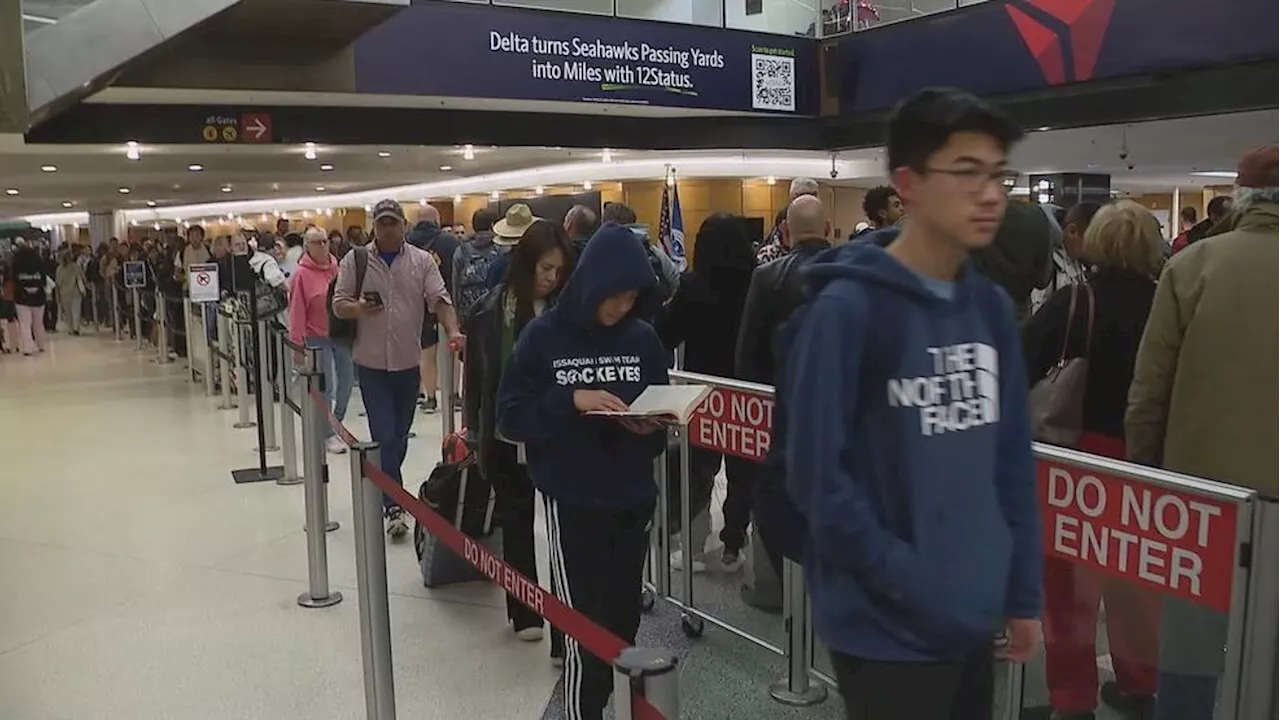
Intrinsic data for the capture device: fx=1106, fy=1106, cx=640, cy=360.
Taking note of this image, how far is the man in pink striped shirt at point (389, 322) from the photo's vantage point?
5582 mm

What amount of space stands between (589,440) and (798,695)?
53.6 inches

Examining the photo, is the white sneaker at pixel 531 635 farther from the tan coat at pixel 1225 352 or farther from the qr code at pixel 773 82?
the qr code at pixel 773 82

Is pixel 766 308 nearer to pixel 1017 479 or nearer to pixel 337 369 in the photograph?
pixel 1017 479

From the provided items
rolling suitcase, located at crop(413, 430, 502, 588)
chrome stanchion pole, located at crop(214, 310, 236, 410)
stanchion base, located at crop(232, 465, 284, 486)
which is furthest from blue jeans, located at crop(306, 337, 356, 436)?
rolling suitcase, located at crop(413, 430, 502, 588)

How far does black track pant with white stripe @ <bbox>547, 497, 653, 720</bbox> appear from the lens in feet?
9.82

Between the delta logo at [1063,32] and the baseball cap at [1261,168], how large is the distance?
963 centimetres

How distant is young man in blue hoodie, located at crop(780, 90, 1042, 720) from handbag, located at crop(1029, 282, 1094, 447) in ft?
5.62

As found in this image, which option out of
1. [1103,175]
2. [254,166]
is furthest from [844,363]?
[254,166]

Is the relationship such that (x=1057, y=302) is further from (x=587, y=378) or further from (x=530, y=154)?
(x=530, y=154)

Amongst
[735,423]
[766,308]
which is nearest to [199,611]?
[735,423]

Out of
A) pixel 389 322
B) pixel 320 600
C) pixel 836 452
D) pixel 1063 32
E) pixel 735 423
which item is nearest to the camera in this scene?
pixel 836 452

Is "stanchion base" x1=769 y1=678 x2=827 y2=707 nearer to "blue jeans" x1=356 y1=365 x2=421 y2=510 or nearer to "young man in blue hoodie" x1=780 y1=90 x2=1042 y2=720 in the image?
"young man in blue hoodie" x1=780 y1=90 x2=1042 y2=720

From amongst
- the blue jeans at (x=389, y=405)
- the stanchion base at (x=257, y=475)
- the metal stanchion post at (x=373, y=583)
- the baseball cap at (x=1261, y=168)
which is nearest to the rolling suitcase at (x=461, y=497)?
the blue jeans at (x=389, y=405)

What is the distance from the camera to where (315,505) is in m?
4.80
